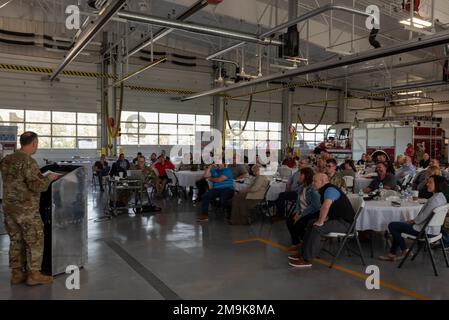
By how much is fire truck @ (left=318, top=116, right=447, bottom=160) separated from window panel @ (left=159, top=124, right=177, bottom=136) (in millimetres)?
6666

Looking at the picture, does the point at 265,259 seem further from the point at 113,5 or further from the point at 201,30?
the point at 201,30

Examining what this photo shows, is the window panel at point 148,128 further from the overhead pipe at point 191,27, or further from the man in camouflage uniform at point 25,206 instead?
the man in camouflage uniform at point 25,206

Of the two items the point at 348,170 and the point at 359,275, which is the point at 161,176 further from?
the point at 359,275

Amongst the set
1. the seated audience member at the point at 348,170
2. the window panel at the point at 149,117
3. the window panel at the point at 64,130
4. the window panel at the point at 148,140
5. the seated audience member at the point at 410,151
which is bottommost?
the seated audience member at the point at 348,170

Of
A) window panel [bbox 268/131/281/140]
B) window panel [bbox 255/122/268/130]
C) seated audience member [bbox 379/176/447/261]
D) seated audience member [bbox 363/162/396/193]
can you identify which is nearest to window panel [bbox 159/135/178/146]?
window panel [bbox 255/122/268/130]

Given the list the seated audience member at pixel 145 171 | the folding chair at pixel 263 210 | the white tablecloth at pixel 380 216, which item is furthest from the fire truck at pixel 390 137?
the white tablecloth at pixel 380 216

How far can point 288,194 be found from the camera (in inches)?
294

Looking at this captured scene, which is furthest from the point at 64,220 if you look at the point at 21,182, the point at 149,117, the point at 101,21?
the point at 149,117

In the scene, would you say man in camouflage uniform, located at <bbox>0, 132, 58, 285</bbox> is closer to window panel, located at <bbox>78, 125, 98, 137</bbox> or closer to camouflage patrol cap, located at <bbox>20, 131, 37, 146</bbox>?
camouflage patrol cap, located at <bbox>20, 131, 37, 146</bbox>

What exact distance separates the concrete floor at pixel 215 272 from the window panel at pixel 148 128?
435 inches

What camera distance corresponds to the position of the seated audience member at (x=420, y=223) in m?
4.53

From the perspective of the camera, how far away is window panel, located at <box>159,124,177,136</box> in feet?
58.2

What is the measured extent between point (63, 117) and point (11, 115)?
1.84 meters

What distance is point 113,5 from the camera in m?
5.77
